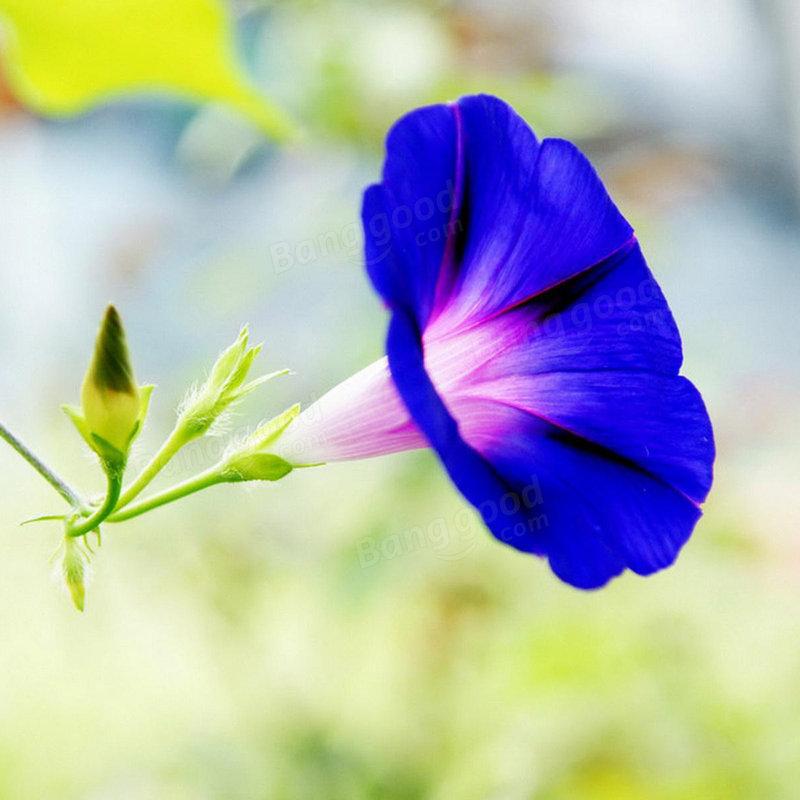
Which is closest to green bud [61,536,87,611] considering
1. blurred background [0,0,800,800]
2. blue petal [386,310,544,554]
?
blue petal [386,310,544,554]

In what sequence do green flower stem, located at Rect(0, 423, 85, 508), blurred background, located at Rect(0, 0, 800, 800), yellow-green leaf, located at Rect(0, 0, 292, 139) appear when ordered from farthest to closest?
blurred background, located at Rect(0, 0, 800, 800) < yellow-green leaf, located at Rect(0, 0, 292, 139) < green flower stem, located at Rect(0, 423, 85, 508)

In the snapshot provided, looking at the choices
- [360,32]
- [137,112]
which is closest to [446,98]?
[360,32]

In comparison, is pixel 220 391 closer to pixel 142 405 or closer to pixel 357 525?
pixel 142 405

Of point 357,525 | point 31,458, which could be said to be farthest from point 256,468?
point 357,525

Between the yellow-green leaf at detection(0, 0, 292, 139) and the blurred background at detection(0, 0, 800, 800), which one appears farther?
the blurred background at detection(0, 0, 800, 800)

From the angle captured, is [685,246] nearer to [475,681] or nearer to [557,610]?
[557,610]

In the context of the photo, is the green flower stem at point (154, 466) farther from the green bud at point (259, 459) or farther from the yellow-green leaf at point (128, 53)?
the yellow-green leaf at point (128, 53)

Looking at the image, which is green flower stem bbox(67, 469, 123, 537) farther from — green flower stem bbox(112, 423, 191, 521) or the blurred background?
the blurred background
